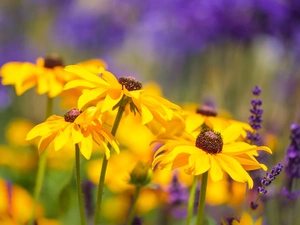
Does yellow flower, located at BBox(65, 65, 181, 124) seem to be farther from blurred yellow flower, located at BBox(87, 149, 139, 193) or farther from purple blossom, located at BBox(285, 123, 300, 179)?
blurred yellow flower, located at BBox(87, 149, 139, 193)

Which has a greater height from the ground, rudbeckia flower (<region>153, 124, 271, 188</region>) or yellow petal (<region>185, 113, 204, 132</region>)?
yellow petal (<region>185, 113, 204, 132</region>)

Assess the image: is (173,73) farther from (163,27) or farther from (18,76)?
(18,76)

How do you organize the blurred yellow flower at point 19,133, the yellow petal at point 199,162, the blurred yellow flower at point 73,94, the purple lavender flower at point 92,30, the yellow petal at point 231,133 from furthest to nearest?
the purple lavender flower at point 92,30 < the blurred yellow flower at point 19,133 < the blurred yellow flower at point 73,94 < the yellow petal at point 231,133 < the yellow petal at point 199,162

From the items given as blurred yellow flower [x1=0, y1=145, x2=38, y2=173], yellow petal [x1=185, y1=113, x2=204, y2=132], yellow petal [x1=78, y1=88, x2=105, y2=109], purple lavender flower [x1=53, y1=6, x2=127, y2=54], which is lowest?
blurred yellow flower [x1=0, y1=145, x2=38, y2=173]

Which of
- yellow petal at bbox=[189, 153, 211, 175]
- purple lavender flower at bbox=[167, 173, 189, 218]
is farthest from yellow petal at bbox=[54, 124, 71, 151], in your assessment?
purple lavender flower at bbox=[167, 173, 189, 218]

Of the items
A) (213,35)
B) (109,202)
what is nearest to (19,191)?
(109,202)

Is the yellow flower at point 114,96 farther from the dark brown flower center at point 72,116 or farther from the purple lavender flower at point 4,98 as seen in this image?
the purple lavender flower at point 4,98

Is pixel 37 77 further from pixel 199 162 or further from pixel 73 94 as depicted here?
pixel 199 162

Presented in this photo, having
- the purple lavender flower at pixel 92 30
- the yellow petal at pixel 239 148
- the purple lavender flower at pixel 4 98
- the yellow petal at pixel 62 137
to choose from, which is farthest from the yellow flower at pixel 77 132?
the purple lavender flower at pixel 92 30
